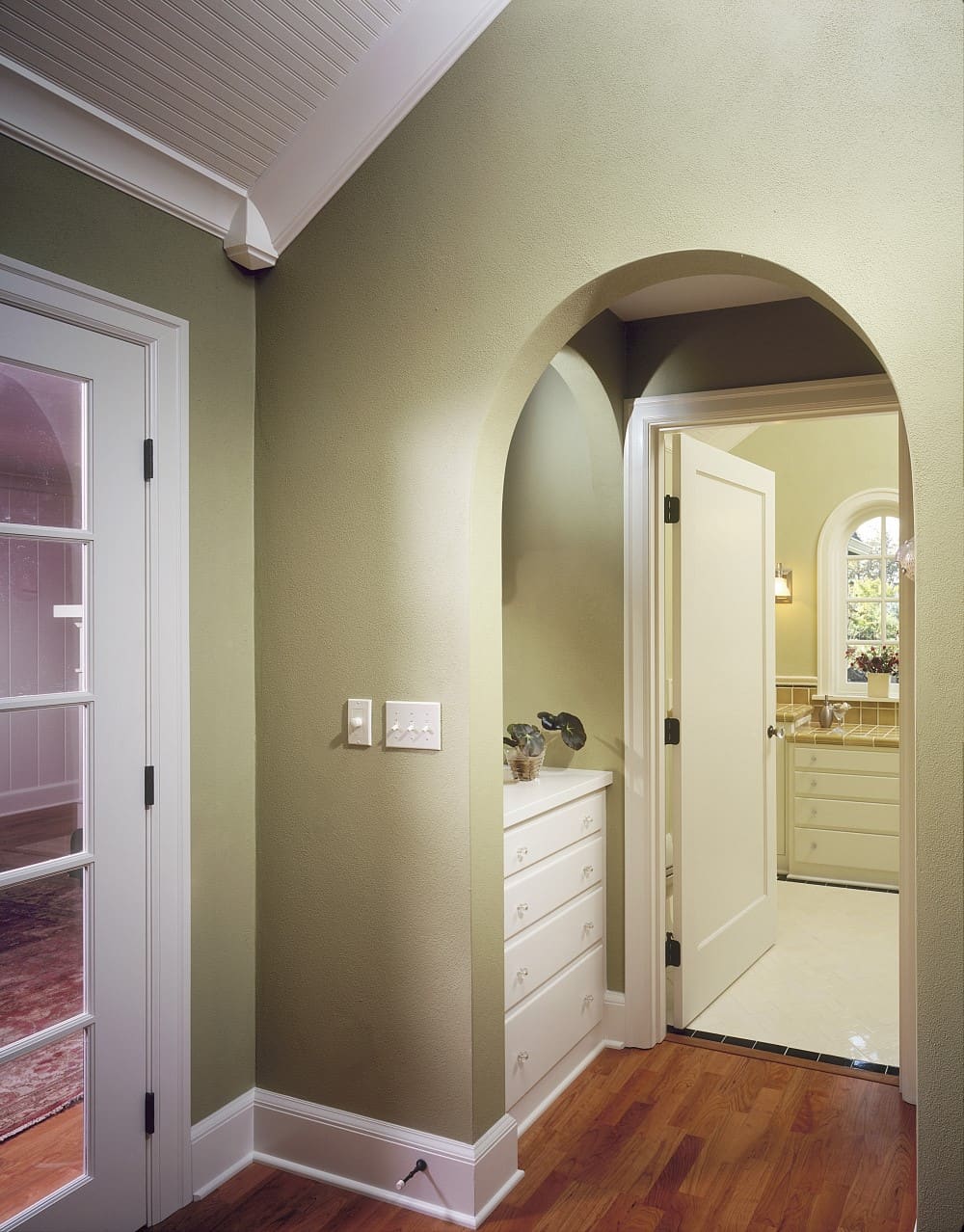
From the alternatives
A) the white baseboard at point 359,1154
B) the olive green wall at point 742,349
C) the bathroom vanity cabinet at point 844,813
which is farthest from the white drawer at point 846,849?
the white baseboard at point 359,1154

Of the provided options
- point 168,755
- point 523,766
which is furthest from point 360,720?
point 523,766

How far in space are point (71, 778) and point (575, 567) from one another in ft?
6.05

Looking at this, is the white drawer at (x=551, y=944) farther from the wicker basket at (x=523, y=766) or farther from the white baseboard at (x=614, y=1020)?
the wicker basket at (x=523, y=766)

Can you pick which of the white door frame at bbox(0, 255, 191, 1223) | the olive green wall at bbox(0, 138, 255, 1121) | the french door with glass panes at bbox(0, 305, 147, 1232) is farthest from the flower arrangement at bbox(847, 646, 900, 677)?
the french door with glass panes at bbox(0, 305, 147, 1232)

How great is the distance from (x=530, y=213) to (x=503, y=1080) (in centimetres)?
209

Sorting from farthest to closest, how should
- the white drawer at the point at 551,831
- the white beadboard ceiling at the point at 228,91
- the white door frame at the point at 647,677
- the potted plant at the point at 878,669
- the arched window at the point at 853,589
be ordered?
the arched window at the point at 853,589 → the potted plant at the point at 878,669 → the white door frame at the point at 647,677 → the white drawer at the point at 551,831 → the white beadboard ceiling at the point at 228,91

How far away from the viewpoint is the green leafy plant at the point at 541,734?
3041mm

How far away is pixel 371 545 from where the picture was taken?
8.04ft

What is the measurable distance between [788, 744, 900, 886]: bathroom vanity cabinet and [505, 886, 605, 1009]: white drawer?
2.46 meters

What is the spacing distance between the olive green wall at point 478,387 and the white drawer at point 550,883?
23 cm

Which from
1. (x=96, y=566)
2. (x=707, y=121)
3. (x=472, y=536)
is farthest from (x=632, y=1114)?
(x=707, y=121)

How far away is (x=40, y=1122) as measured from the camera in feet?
6.59

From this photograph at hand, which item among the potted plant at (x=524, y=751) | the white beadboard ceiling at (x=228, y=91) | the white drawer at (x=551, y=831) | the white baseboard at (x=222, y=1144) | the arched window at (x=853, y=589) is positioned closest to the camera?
the white beadboard ceiling at (x=228, y=91)

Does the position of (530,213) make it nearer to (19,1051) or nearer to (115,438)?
(115,438)
